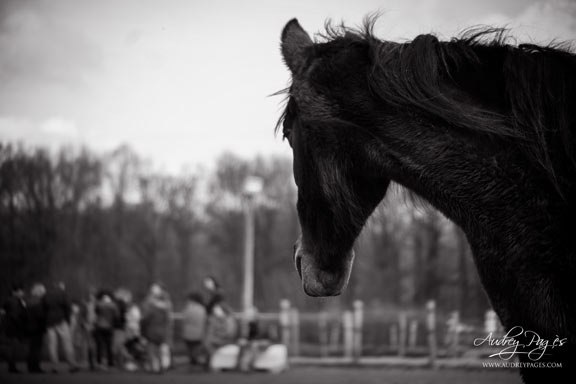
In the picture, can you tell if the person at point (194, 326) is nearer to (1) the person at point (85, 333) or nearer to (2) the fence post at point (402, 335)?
(1) the person at point (85, 333)

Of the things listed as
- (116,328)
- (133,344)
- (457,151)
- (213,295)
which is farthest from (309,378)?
(457,151)

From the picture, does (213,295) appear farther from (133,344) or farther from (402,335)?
(402,335)

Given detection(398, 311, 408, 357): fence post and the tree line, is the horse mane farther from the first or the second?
Answer: the tree line

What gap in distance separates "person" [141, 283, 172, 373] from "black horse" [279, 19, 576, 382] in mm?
13852

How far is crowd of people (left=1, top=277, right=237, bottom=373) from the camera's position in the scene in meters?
14.4

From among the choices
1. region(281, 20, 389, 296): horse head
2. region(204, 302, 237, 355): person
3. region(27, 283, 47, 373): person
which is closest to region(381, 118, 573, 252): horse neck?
region(281, 20, 389, 296): horse head

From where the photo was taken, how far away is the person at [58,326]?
49.9 ft

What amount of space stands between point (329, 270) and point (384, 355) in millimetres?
19488

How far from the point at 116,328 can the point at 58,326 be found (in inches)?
61.3

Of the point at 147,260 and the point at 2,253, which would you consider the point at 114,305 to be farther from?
the point at 147,260

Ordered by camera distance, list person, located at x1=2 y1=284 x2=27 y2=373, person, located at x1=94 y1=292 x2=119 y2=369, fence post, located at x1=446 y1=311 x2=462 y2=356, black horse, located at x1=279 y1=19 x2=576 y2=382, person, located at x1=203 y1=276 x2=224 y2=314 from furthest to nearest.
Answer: fence post, located at x1=446 y1=311 x2=462 y2=356, person, located at x1=94 y1=292 x2=119 y2=369, person, located at x1=203 y1=276 x2=224 y2=314, person, located at x1=2 y1=284 x2=27 y2=373, black horse, located at x1=279 y1=19 x2=576 y2=382

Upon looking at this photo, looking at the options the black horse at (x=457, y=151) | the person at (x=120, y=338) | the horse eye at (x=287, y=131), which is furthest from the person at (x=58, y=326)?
the black horse at (x=457, y=151)

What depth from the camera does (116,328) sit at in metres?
16.0

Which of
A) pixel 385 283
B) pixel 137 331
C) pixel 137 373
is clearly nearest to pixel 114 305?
pixel 137 331
